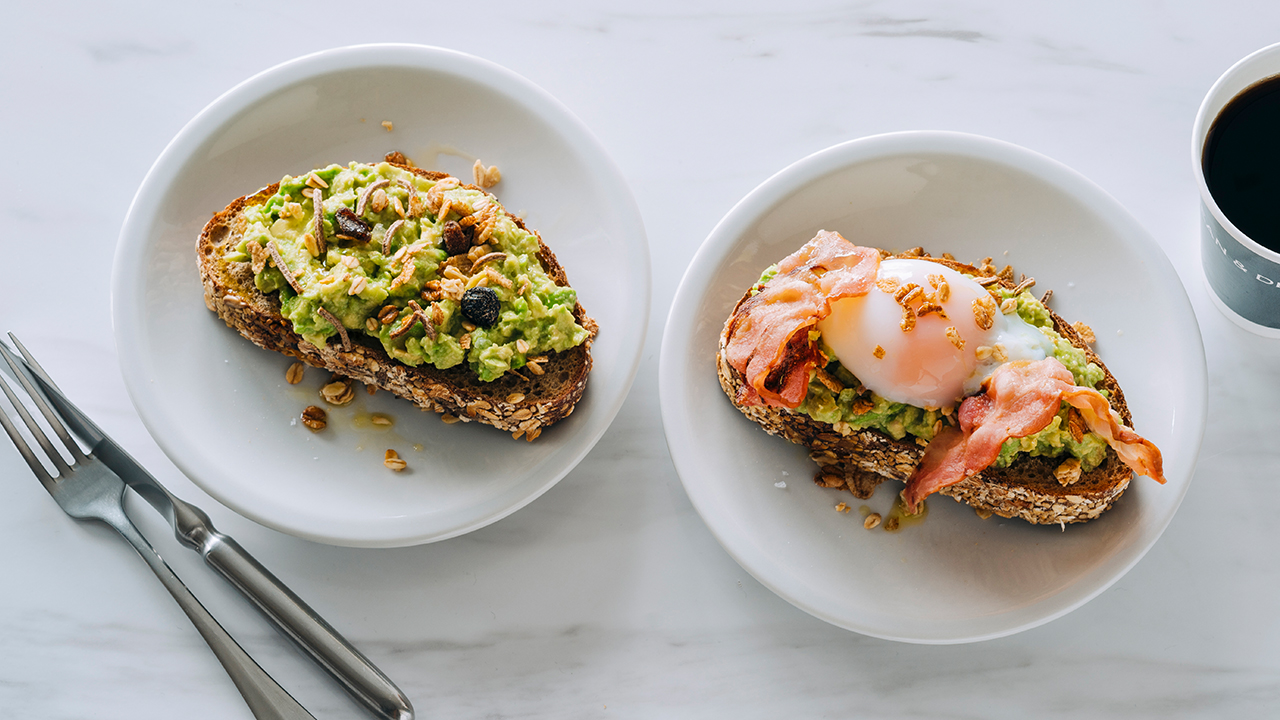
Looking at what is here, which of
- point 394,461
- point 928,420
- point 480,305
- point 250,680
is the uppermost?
point 480,305

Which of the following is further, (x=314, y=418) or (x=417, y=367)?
(x=314, y=418)

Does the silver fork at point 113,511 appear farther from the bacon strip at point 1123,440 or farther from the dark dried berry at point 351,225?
the bacon strip at point 1123,440

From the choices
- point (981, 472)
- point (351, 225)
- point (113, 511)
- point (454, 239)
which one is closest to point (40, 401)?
point (113, 511)

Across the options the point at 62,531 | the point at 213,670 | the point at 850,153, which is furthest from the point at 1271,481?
the point at 62,531

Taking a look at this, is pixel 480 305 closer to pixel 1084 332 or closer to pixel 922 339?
pixel 922 339

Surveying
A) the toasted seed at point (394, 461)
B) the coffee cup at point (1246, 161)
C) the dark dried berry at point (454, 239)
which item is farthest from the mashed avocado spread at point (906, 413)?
the toasted seed at point (394, 461)

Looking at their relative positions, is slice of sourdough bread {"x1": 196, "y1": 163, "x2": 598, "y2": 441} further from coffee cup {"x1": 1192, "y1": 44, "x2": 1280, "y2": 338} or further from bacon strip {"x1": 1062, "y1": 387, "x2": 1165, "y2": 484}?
coffee cup {"x1": 1192, "y1": 44, "x2": 1280, "y2": 338}
